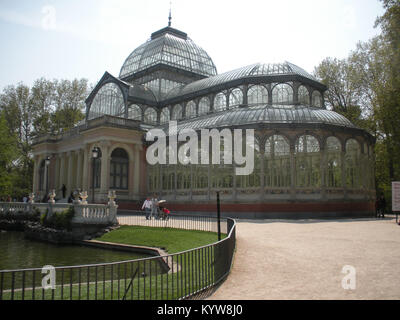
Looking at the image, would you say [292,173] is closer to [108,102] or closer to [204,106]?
[204,106]

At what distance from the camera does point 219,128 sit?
29891 millimetres

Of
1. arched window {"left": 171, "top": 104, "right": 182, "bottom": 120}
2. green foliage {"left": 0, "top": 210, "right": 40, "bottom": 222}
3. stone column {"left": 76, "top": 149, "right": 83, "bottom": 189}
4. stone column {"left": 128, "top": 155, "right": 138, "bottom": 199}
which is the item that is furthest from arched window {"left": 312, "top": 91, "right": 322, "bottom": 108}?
green foliage {"left": 0, "top": 210, "right": 40, "bottom": 222}

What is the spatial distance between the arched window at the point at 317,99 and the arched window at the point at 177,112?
14267mm

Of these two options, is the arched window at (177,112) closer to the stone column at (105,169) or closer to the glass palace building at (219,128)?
the glass palace building at (219,128)

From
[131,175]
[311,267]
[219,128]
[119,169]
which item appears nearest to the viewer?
[311,267]

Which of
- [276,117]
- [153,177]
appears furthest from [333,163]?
[153,177]

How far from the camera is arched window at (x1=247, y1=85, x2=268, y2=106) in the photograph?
3475 cm

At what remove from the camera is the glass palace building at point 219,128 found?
28.2 metres

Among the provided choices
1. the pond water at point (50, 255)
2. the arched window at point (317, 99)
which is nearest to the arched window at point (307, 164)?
the arched window at point (317, 99)

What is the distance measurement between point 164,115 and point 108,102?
654 centimetres
